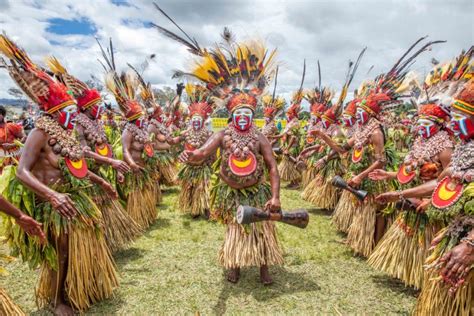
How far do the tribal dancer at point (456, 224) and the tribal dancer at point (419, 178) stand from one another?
939mm

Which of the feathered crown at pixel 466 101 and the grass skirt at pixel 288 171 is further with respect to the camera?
the grass skirt at pixel 288 171

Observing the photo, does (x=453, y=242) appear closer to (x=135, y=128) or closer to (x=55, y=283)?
(x=55, y=283)

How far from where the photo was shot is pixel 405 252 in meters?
3.66

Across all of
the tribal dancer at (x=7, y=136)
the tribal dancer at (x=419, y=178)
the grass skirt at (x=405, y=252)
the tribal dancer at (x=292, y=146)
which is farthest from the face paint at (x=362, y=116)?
the tribal dancer at (x=7, y=136)

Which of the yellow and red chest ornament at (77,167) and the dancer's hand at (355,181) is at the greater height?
the yellow and red chest ornament at (77,167)

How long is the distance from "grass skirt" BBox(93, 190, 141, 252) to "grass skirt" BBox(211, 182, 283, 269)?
1.42 metres

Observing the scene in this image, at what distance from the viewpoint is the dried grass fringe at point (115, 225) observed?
441 cm

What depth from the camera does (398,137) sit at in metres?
16.8

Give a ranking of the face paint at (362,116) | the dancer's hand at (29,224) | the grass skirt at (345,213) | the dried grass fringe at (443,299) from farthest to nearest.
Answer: the grass skirt at (345,213) → the face paint at (362,116) → the dried grass fringe at (443,299) → the dancer's hand at (29,224)

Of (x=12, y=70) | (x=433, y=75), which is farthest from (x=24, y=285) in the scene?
(x=433, y=75)

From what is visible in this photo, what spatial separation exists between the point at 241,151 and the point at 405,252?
6.69ft

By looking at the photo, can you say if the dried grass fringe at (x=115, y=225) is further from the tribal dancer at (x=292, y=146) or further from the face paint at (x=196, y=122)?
the tribal dancer at (x=292, y=146)

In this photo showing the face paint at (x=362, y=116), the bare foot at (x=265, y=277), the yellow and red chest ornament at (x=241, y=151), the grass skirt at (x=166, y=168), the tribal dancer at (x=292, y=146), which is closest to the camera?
the yellow and red chest ornament at (x=241, y=151)

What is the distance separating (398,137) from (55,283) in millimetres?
16741
